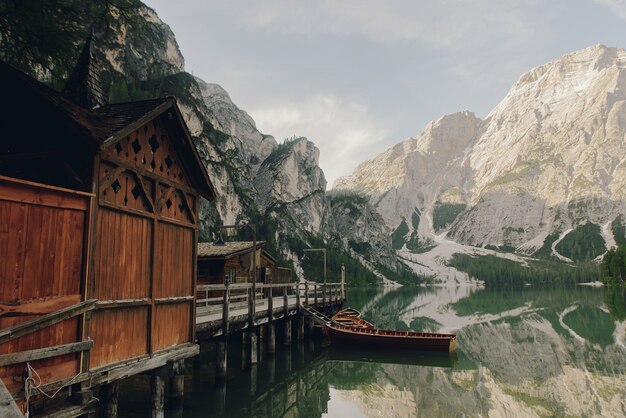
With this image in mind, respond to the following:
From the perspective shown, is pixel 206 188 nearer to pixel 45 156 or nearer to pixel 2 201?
pixel 45 156

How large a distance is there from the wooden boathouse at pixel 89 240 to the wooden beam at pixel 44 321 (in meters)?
0.02

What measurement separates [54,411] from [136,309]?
11.9 ft

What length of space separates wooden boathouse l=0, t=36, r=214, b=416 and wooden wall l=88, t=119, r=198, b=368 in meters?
0.04

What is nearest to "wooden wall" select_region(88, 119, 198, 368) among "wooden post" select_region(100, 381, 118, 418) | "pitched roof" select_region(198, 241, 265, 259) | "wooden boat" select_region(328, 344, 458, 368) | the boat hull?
"wooden post" select_region(100, 381, 118, 418)

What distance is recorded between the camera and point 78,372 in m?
9.89

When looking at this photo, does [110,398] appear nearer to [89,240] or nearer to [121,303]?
[121,303]

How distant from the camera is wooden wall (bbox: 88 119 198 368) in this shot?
1113 centimetres

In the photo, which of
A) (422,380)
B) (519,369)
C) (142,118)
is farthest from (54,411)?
(519,369)

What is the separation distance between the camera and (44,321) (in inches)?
341

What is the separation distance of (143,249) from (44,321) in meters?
4.26

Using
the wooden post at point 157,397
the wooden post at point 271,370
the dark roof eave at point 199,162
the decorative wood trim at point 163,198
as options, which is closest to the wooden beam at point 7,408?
the decorative wood trim at point 163,198

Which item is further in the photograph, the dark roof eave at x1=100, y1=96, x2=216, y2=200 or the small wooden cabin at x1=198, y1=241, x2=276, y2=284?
the small wooden cabin at x1=198, y1=241, x2=276, y2=284

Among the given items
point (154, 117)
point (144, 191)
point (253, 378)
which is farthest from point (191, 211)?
point (253, 378)

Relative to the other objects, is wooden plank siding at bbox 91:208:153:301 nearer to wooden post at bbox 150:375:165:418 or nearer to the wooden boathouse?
the wooden boathouse
